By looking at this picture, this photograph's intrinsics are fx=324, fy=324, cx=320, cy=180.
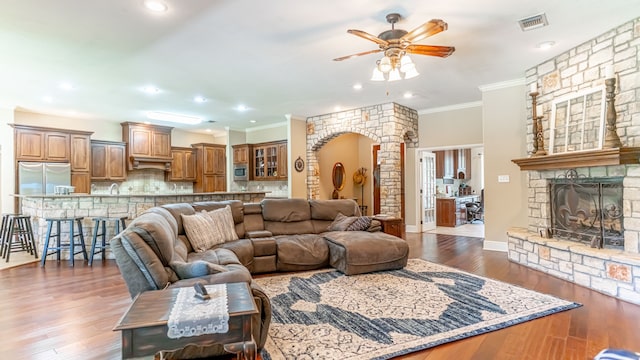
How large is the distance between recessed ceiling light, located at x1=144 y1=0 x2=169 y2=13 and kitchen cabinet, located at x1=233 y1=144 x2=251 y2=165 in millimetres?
6306

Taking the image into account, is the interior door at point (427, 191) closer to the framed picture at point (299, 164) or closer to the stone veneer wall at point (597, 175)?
the framed picture at point (299, 164)

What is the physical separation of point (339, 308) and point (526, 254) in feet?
10.4

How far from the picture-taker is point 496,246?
18.4 ft

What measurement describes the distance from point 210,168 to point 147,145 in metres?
1.74

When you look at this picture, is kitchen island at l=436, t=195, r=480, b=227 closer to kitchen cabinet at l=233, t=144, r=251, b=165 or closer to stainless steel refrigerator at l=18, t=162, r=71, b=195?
kitchen cabinet at l=233, t=144, r=251, b=165

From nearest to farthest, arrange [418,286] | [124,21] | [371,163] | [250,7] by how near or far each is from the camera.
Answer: [250,7] → [124,21] → [418,286] → [371,163]

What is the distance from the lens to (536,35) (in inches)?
145

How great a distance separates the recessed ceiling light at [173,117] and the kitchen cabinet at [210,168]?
1195mm

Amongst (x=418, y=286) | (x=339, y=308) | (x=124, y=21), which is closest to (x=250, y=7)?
(x=124, y=21)

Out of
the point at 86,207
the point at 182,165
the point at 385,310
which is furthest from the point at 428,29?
the point at 182,165

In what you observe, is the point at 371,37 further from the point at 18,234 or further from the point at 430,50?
the point at 18,234

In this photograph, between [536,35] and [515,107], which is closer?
[536,35]

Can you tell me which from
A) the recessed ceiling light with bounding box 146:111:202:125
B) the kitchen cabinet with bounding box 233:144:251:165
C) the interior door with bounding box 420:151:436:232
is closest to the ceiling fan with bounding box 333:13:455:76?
the interior door with bounding box 420:151:436:232

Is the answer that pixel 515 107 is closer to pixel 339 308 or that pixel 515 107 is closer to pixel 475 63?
pixel 475 63
